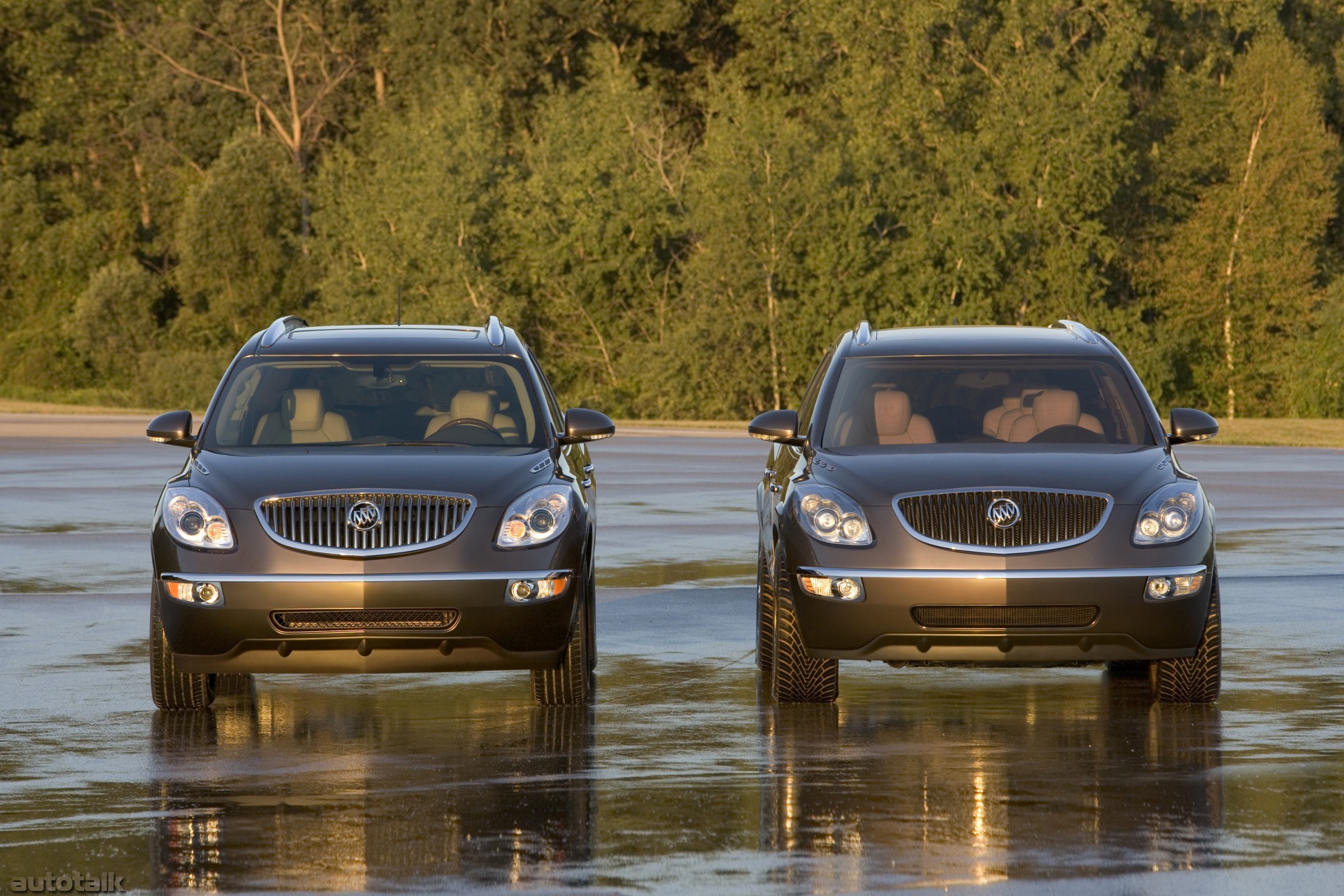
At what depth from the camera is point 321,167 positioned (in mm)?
71438

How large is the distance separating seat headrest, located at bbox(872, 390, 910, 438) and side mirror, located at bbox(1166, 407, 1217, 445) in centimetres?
124

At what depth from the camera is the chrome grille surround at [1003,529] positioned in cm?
930

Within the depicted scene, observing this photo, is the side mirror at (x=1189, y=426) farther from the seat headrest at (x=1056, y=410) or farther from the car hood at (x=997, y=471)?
the seat headrest at (x=1056, y=410)

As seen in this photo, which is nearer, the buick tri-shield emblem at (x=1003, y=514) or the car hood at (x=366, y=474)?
the buick tri-shield emblem at (x=1003, y=514)

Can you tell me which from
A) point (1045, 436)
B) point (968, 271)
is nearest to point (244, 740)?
point (1045, 436)

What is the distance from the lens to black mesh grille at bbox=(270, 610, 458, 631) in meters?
9.13

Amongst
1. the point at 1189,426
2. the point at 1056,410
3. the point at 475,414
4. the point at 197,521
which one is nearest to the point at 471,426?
the point at 475,414

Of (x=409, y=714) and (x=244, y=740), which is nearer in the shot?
(x=244, y=740)

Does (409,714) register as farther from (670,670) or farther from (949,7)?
(949,7)

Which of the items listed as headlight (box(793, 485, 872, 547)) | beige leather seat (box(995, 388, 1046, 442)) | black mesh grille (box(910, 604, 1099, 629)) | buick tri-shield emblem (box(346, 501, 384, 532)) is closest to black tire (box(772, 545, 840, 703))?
headlight (box(793, 485, 872, 547))

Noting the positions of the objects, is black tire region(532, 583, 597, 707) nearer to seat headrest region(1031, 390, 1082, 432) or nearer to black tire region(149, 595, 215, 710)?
black tire region(149, 595, 215, 710)

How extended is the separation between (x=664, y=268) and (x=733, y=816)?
56585 mm

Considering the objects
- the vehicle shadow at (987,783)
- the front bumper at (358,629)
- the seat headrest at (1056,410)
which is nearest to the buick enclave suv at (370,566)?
the front bumper at (358,629)

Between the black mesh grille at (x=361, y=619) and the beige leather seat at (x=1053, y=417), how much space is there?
3093mm
